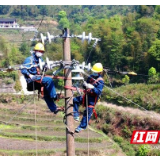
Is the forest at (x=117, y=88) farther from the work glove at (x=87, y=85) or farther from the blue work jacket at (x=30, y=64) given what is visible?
the work glove at (x=87, y=85)

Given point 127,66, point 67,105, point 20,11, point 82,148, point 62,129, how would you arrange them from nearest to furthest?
point 67,105 < point 82,148 < point 62,129 < point 127,66 < point 20,11

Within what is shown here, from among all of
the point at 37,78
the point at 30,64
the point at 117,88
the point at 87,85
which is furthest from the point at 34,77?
the point at 117,88

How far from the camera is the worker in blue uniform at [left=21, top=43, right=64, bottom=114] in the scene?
Answer: 5969 millimetres

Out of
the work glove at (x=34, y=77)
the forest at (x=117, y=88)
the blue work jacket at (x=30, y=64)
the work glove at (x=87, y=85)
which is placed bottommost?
the forest at (x=117, y=88)

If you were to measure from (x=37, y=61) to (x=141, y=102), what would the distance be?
631 inches

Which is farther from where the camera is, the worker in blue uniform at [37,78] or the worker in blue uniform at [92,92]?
the worker in blue uniform at [37,78]

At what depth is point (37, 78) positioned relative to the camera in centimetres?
598

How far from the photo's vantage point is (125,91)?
922 inches

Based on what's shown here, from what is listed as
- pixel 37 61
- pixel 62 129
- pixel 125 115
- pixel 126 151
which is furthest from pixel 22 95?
pixel 37 61

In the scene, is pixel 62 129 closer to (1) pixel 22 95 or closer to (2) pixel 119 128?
(2) pixel 119 128

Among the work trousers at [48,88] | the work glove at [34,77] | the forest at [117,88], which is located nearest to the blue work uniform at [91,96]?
the work trousers at [48,88]

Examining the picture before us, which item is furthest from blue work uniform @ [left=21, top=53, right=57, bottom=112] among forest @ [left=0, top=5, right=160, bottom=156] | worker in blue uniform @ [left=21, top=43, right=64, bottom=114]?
forest @ [left=0, top=5, right=160, bottom=156]

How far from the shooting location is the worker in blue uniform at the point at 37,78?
19.6ft

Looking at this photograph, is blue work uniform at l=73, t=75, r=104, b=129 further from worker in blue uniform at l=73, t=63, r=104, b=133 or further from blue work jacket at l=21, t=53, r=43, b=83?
blue work jacket at l=21, t=53, r=43, b=83
